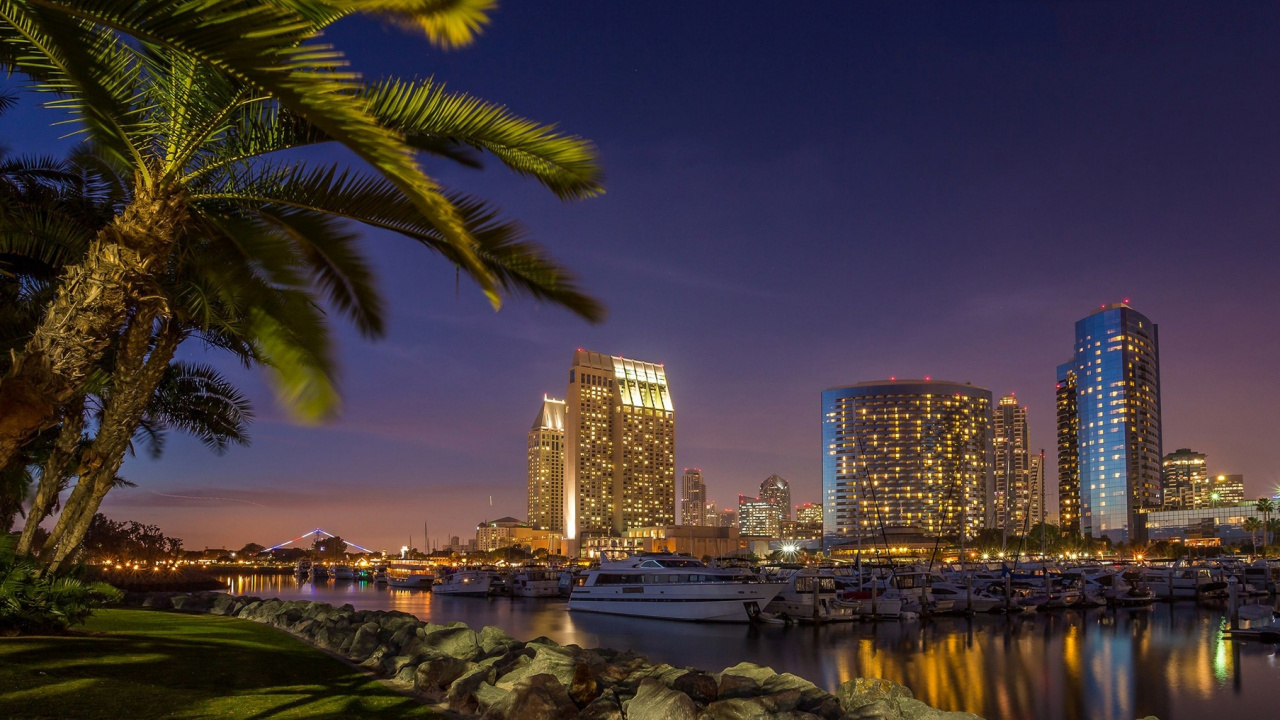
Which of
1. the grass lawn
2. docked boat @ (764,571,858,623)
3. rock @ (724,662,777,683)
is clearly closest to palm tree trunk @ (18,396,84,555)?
the grass lawn

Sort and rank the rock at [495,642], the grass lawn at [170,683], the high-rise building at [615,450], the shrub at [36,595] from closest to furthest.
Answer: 1. the grass lawn at [170,683]
2. the shrub at [36,595]
3. the rock at [495,642]
4. the high-rise building at [615,450]

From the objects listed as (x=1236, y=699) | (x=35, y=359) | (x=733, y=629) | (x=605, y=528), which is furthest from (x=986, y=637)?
(x=605, y=528)

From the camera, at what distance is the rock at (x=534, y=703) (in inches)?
388

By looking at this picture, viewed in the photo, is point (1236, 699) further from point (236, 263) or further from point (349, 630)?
point (236, 263)

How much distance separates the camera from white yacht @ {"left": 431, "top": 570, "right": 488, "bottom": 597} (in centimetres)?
7525

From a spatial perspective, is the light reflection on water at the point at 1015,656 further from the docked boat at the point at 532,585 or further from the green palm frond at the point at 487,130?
the docked boat at the point at 532,585

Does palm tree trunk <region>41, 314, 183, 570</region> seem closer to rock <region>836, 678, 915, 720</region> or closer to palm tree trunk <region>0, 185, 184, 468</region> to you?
palm tree trunk <region>0, 185, 184, 468</region>

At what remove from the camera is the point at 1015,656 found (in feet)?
107

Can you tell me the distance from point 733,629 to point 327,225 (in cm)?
3550

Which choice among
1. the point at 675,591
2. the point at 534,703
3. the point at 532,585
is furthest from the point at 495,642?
the point at 532,585

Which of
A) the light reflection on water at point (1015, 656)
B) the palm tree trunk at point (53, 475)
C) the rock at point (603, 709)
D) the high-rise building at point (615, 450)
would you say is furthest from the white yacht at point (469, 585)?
the high-rise building at point (615, 450)

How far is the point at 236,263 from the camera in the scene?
35.5ft

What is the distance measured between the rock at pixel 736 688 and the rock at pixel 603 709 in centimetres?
211

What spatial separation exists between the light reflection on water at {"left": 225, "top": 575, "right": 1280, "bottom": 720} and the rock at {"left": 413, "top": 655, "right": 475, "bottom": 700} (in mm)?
14343
